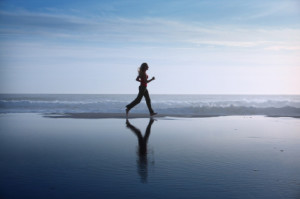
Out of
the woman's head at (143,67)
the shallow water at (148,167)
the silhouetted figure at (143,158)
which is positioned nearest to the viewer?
the shallow water at (148,167)

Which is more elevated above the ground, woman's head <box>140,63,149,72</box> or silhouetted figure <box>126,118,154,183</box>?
woman's head <box>140,63,149,72</box>

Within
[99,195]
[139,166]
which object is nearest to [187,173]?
[139,166]

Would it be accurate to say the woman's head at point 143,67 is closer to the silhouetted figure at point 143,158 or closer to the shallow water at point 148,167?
the silhouetted figure at point 143,158

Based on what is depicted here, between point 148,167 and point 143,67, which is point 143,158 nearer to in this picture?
point 148,167

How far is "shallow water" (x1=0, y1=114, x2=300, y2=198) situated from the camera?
3.04 m

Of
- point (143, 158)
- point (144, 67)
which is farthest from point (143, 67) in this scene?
point (143, 158)

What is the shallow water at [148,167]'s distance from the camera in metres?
3.04

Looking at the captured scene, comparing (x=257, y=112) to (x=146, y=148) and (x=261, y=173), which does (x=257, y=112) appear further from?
(x=261, y=173)

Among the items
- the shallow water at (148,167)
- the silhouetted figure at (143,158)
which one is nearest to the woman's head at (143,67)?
the silhouetted figure at (143,158)

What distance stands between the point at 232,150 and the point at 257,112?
34.5ft

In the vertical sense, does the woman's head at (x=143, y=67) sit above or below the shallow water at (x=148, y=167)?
above

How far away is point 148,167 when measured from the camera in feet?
12.9

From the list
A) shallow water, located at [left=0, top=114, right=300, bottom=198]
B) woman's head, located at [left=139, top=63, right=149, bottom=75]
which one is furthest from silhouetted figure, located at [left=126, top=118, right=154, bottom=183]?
woman's head, located at [left=139, top=63, right=149, bottom=75]

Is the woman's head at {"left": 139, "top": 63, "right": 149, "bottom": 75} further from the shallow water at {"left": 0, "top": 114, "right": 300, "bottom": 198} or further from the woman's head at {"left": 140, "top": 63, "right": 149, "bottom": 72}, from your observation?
the shallow water at {"left": 0, "top": 114, "right": 300, "bottom": 198}
